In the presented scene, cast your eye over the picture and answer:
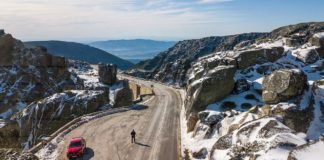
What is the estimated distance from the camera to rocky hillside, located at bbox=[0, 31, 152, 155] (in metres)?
56.6

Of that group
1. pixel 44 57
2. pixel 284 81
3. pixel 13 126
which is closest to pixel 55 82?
pixel 44 57

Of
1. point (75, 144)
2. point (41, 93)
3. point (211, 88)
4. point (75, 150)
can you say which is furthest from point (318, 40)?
point (41, 93)

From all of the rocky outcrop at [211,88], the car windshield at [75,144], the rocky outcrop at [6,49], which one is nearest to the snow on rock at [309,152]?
the car windshield at [75,144]

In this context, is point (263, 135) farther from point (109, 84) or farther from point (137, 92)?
point (109, 84)

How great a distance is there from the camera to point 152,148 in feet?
127

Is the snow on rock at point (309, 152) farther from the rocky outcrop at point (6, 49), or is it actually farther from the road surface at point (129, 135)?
the rocky outcrop at point (6, 49)

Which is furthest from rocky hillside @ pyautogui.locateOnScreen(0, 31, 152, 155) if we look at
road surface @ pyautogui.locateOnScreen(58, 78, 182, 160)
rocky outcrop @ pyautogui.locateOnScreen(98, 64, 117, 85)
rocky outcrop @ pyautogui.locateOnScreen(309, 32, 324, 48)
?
rocky outcrop @ pyautogui.locateOnScreen(309, 32, 324, 48)

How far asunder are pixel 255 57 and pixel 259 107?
1746cm

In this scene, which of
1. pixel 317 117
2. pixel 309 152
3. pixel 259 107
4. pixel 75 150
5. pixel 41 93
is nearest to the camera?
pixel 309 152

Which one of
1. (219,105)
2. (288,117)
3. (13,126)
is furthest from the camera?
(13,126)

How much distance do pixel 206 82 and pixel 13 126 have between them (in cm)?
3278

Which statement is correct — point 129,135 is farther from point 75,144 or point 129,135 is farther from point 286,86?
point 286,86

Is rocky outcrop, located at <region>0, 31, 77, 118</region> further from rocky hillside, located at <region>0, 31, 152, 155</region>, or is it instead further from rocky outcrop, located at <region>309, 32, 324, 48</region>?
rocky outcrop, located at <region>309, 32, 324, 48</region>

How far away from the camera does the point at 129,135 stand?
1724 inches
